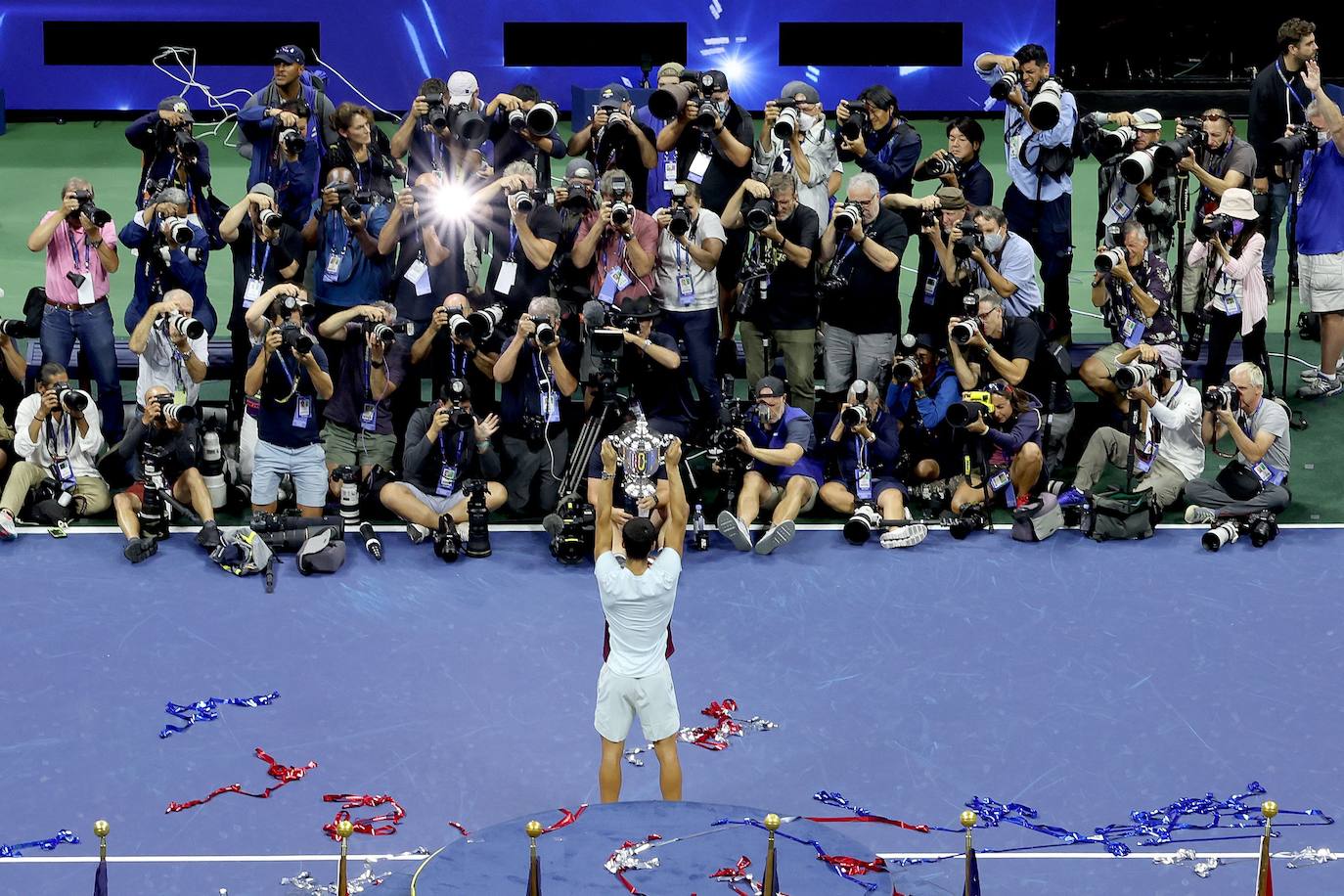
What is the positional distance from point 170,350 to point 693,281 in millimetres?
3627

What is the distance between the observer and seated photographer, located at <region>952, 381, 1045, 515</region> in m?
14.9

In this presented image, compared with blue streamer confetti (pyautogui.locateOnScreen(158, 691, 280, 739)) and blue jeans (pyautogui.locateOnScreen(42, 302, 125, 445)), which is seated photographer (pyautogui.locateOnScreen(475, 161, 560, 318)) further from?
blue streamer confetti (pyautogui.locateOnScreen(158, 691, 280, 739))

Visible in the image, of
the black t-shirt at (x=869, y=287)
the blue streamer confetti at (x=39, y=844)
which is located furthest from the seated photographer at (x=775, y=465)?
the blue streamer confetti at (x=39, y=844)

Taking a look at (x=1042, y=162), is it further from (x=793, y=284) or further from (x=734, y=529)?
(x=734, y=529)

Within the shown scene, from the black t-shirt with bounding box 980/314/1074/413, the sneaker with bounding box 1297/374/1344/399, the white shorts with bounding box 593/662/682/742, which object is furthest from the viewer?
the sneaker with bounding box 1297/374/1344/399

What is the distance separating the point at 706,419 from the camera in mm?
15250

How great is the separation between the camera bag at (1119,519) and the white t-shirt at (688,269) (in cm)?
298

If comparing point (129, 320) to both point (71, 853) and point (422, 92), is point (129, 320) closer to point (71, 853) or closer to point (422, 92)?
point (422, 92)

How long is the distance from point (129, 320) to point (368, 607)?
11.0 feet

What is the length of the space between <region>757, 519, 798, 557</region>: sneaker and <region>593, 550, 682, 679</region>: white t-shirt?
3.59 m

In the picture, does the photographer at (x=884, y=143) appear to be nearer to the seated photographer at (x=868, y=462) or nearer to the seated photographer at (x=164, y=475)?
the seated photographer at (x=868, y=462)

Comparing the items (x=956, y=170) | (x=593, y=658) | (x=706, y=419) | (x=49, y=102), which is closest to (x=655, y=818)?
(x=593, y=658)

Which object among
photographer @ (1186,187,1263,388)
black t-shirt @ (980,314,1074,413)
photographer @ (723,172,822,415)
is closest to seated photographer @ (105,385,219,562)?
photographer @ (723,172,822,415)

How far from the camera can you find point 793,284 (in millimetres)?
15328
